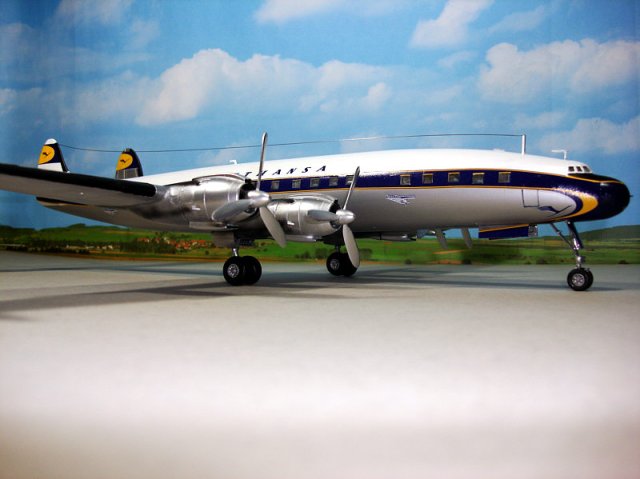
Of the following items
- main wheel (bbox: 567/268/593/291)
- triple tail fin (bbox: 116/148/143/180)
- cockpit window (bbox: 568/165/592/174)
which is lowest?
main wheel (bbox: 567/268/593/291)

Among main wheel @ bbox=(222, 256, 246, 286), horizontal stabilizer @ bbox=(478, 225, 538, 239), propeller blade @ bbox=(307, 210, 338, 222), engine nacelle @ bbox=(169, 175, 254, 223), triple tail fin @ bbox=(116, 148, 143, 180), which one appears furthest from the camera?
triple tail fin @ bbox=(116, 148, 143, 180)

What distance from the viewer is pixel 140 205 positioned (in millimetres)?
12383

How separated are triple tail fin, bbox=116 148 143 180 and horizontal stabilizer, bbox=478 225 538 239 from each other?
35.5 ft

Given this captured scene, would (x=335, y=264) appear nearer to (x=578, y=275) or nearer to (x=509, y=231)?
(x=509, y=231)

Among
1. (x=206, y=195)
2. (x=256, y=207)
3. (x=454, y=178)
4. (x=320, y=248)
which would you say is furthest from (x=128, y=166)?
(x=454, y=178)

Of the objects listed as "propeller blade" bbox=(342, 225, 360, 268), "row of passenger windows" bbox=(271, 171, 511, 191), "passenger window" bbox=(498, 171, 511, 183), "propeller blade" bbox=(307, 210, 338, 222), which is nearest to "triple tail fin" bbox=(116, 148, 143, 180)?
"row of passenger windows" bbox=(271, 171, 511, 191)

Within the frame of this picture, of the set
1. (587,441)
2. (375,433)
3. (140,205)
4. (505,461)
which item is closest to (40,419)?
(375,433)

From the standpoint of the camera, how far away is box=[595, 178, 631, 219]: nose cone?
34.8ft

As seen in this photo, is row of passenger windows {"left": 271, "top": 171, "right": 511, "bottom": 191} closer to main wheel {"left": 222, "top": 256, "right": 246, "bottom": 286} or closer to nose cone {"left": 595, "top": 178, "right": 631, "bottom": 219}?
nose cone {"left": 595, "top": 178, "right": 631, "bottom": 219}

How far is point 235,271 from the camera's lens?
39.9 feet

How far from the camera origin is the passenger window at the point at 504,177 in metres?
11.5

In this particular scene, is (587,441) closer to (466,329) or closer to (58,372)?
(466,329)

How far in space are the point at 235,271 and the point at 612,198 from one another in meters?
7.57

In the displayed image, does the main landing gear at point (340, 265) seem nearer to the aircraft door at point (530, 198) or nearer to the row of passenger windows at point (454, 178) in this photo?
the row of passenger windows at point (454, 178)
